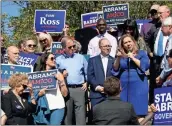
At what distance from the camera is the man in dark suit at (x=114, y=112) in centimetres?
815

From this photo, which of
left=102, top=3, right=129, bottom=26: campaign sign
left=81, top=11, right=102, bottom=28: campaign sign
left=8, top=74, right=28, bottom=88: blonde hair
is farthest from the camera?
left=81, top=11, right=102, bottom=28: campaign sign

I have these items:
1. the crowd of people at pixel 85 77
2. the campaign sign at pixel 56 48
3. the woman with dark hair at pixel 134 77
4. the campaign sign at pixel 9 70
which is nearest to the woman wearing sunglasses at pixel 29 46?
the crowd of people at pixel 85 77

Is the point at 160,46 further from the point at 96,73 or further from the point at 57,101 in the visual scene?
the point at 57,101

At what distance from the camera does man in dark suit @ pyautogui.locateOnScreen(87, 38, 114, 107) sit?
444 inches

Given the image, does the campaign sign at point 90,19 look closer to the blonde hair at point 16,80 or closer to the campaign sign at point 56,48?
the campaign sign at point 56,48

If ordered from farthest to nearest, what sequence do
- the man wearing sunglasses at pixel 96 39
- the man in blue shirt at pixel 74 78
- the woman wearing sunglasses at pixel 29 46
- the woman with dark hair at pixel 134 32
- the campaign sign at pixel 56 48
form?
the campaign sign at pixel 56 48, the man wearing sunglasses at pixel 96 39, the woman wearing sunglasses at pixel 29 46, the woman with dark hair at pixel 134 32, the man in blue shirt at pixel 74 78

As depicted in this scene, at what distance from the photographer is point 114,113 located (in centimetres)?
815

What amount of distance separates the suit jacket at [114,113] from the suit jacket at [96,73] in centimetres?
298

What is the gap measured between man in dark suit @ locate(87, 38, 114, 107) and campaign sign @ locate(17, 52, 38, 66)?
1.18 m

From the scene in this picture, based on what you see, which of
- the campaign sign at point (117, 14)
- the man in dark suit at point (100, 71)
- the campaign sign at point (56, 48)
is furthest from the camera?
the campaign sign at point (117, 14)

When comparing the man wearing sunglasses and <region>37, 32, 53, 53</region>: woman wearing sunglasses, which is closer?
<region>37, 32, 53, 53</region>: woman wearing sunglasses

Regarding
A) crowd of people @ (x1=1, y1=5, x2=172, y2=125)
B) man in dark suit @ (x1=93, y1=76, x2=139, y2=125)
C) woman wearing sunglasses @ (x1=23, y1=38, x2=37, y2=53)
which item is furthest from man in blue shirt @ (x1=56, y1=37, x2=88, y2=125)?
man in dark suit @ (x1=93, y1=76, x2=139, y2=125)

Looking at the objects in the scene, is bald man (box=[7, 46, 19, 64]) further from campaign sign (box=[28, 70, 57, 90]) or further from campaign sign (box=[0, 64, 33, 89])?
campaign sign (box=[28, 70, 57, 90])

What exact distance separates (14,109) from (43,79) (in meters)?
1.08
